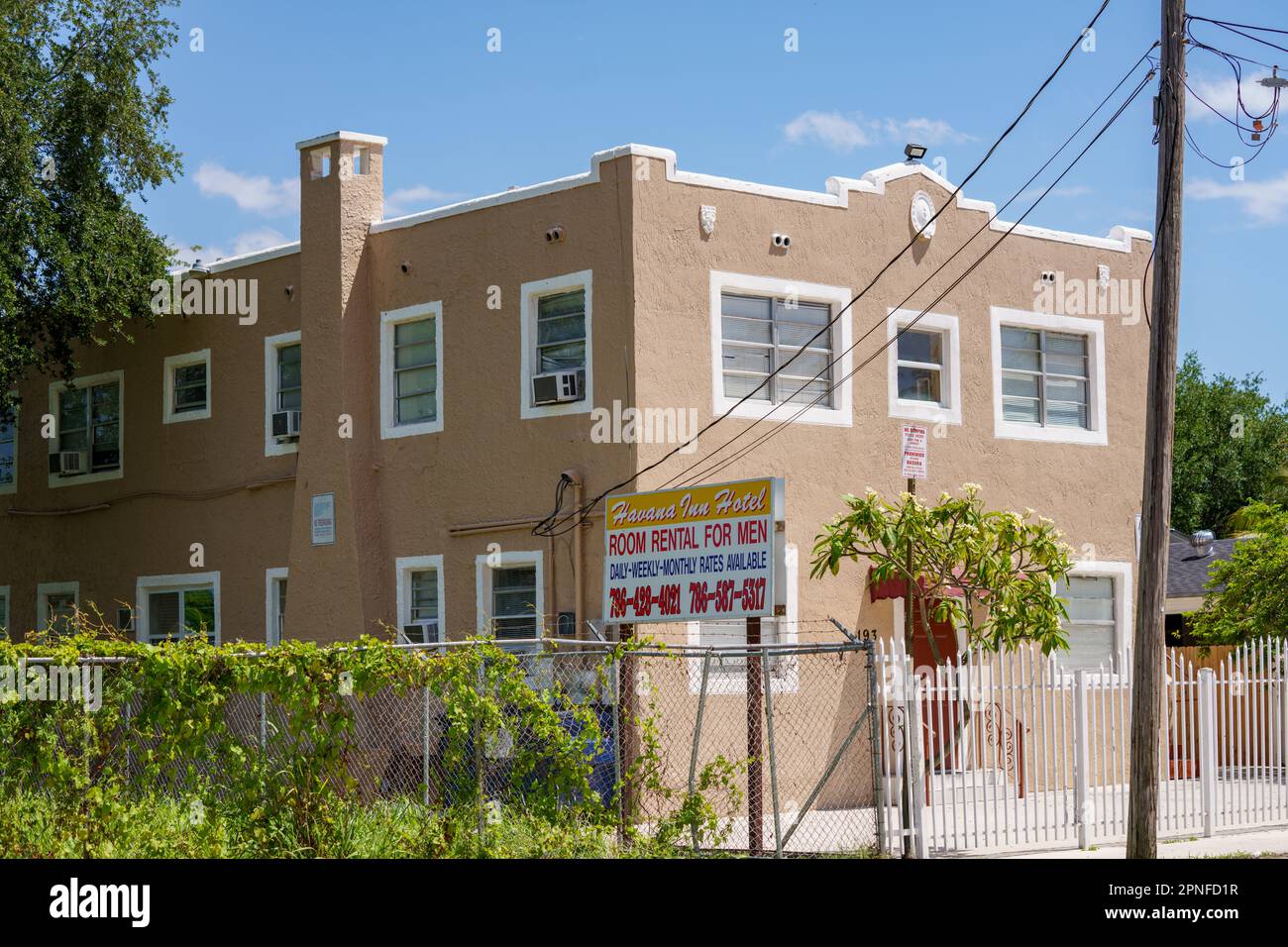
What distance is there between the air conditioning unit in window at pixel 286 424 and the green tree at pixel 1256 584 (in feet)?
42.2

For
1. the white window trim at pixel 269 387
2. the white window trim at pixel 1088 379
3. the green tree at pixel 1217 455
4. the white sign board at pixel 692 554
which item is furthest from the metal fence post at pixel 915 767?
the green tree at pixel 1217 455

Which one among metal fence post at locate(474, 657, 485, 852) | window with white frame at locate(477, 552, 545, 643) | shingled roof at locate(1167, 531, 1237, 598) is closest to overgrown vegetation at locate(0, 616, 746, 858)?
metal fence post at locate(474, 657, 485, 852)

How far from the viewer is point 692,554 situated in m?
14.6

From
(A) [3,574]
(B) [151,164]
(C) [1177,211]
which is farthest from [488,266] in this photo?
(A) [3,574]

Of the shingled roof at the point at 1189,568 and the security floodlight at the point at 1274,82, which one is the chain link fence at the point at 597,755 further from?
the shingled roof at the point at 1189,568

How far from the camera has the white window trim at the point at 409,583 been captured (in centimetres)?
1916

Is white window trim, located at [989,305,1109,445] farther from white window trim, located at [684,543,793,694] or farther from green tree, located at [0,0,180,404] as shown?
green tree, located at [0,0,180,404]

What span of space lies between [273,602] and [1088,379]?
10.7m

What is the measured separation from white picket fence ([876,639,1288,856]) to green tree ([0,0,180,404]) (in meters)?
11.7

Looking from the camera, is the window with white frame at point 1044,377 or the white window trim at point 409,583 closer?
the white window trim at point 409,583

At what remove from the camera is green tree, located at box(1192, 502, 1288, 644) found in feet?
72.9

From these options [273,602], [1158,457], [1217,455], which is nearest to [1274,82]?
[1158,457]

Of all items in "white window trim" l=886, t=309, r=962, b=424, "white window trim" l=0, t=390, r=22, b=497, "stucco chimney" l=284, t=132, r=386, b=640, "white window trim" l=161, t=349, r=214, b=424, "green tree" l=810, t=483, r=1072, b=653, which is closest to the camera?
"green tree" l=810, t=483, r=1072, b=653

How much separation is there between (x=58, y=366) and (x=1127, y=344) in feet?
48.9
